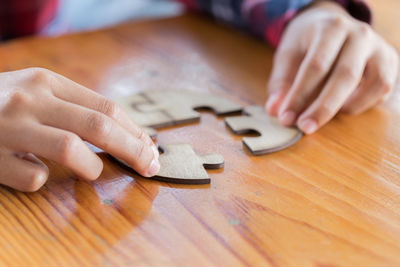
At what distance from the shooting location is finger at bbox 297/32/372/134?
0.94 meters

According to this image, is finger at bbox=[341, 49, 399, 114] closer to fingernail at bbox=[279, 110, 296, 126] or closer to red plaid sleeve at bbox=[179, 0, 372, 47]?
fingernail at bbox=[279, 110, 296, 126]

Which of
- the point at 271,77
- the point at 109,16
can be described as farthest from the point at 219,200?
the point at 109,16

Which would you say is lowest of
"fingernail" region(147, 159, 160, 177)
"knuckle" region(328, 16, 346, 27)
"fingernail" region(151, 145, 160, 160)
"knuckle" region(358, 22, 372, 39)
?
"fingernail" region(147, 159, 160, 177)

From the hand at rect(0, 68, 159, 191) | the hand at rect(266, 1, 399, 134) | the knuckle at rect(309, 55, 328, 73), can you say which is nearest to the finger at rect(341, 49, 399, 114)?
the hand at rect(266, 1, 399, 134)

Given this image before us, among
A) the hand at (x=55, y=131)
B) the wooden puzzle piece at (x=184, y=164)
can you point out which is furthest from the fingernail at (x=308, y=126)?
the hand at (x=55, y=131)

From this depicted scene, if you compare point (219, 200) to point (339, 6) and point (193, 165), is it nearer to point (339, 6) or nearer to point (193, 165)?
point (193, 165)

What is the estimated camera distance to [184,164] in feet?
2.52

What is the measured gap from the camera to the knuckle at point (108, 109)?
2.46 feet

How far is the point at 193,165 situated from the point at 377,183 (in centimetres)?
30

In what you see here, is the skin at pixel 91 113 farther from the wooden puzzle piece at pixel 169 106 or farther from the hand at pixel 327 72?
the wooden puzzle piece at pixel 169 106

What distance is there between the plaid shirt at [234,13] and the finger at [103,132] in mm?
627

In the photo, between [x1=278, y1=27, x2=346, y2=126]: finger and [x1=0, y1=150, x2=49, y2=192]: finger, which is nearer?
[x1=0, y1=150, x2=49, y2=192]: finger

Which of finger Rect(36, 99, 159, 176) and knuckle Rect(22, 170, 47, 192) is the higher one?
finger Rect(36, 99, 159, 176)

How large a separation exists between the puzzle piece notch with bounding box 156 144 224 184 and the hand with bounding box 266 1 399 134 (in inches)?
8.7
